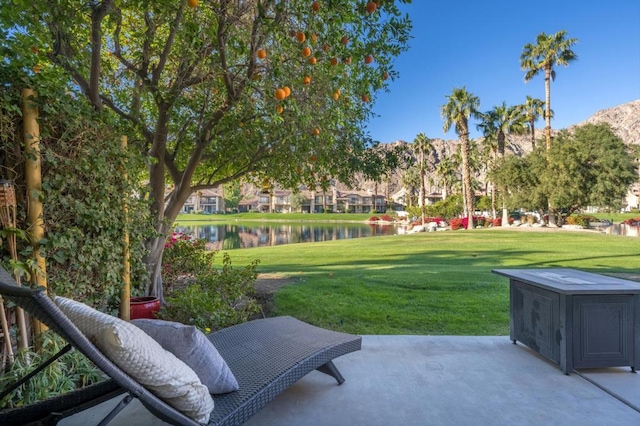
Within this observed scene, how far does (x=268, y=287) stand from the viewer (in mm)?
7215

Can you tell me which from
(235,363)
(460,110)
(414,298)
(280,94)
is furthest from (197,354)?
(460,110)

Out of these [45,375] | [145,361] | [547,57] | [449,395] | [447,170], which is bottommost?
[449,395]

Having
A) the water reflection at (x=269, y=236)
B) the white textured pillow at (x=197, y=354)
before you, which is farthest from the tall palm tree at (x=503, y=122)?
the white textured pillow at (x=197, y=354)

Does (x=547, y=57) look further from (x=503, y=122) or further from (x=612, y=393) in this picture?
(x=612, y=393)

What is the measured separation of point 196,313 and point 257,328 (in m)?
1.35

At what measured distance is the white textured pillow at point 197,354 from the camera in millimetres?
2023

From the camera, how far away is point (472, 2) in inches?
623

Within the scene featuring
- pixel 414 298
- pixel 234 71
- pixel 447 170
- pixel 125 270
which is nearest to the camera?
pixel 125 270

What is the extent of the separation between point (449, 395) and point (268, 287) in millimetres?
4739

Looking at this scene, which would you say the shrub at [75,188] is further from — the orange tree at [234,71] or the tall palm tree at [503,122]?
the tall palm tree at [503,122]

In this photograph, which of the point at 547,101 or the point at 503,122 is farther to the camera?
the point at 503,122

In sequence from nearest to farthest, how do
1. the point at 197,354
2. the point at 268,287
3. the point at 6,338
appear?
1. the point at 197,354
2. the point at 6,338
3. the point at 268,287

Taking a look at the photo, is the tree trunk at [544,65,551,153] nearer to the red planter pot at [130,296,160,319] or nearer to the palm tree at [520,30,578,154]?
the palm tree at [520,30,578,154]

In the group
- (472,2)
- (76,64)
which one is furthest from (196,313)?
(472,2)
